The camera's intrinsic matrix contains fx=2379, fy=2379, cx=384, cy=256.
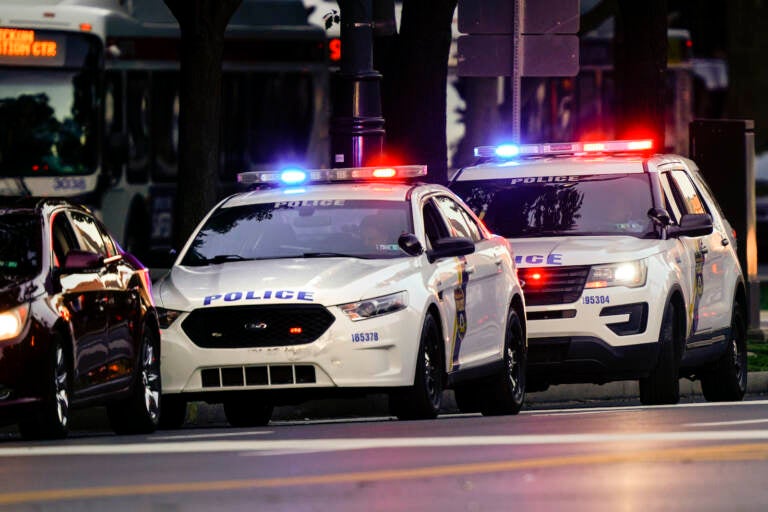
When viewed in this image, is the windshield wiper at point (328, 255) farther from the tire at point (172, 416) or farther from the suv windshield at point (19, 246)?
the suv windshield at point (19, 246)

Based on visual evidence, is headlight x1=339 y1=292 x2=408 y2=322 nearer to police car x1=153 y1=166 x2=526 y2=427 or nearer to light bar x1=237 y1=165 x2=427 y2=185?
police car x1=153 y1=166 x2=526 y2=427

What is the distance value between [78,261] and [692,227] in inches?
214

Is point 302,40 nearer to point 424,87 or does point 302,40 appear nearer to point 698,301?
point 424,87

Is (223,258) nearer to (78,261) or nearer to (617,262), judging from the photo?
(78,261)

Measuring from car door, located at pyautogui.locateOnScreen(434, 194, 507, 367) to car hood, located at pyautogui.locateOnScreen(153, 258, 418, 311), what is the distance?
3.01 ft

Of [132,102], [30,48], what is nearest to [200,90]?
[30,48]

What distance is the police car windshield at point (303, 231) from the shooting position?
15211 millimetres

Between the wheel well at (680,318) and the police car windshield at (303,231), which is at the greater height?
the police car windshield at (303,231)

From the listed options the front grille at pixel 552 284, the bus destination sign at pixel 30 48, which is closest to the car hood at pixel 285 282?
the front grille at pixel 552 284

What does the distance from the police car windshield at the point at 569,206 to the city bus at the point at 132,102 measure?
1071cm

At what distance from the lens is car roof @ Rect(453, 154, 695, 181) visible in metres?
17.8

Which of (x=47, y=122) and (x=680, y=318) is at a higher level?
(x=47, y=122)

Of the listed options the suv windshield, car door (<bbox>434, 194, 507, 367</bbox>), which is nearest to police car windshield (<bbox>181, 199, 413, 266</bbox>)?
car door (<bbox>434, 194, 507, 367</bbox>)

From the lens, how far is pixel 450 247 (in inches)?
593
